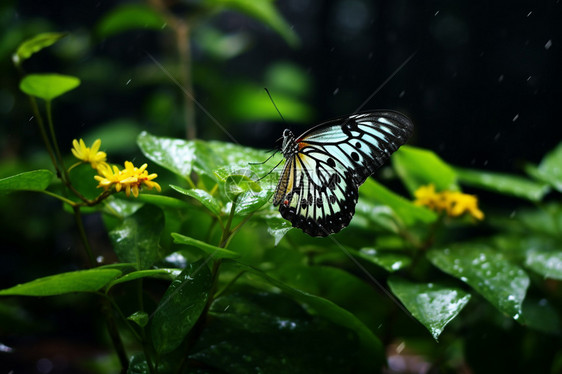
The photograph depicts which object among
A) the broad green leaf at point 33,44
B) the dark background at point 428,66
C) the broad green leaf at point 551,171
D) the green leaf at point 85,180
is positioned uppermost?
the dark background at point 428,66

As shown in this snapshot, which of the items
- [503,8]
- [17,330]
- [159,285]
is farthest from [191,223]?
[503,8]

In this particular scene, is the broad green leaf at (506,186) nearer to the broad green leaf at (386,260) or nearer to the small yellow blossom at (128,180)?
the broad green leaf at (386,260)

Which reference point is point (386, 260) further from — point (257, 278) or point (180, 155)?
point (180, 155)

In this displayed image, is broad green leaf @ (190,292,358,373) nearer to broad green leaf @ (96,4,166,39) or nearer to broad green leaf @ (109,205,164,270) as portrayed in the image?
broad green leaf @ (109,205,164,270)

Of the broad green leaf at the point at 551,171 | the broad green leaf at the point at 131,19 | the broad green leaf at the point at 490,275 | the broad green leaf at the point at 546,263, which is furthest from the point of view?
the broad green leaf at the point at 131,19

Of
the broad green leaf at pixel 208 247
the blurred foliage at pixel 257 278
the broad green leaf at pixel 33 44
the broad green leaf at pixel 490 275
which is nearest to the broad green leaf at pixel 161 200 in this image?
the blurred foliage at pixel 257 278

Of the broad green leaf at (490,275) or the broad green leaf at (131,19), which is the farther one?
the broad green leaf at (131,19)

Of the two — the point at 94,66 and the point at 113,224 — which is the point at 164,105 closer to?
the point at 94,66

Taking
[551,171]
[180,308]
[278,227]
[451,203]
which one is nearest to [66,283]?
[180,308]
